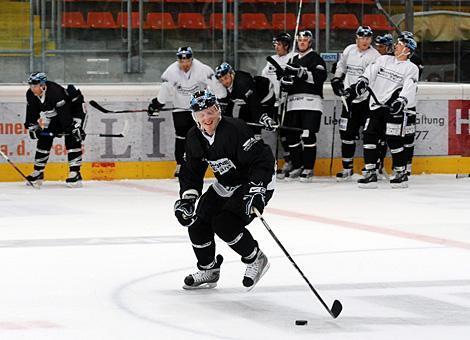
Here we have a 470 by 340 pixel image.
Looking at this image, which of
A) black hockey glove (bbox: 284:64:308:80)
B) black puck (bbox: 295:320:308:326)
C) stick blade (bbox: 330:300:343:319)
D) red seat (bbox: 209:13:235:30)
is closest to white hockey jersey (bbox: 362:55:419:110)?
black hockey glove (bbox: 284:64:308:80)

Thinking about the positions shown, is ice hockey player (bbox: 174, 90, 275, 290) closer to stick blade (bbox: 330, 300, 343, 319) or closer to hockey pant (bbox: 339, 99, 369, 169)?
stick blade (bbox: 330, 300, 343, 319)

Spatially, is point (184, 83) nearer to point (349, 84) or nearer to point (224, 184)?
point (349, 84)

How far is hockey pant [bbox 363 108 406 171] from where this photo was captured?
1112 cm

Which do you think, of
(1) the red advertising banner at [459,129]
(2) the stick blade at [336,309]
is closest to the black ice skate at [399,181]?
(1) the red advertising banner at [459,129]

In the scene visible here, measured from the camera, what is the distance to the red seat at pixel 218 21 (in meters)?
12.7

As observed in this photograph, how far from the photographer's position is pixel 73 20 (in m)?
12.3

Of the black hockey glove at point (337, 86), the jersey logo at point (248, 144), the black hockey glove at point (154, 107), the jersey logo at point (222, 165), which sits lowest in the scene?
the jersey logo at point (222, 165)

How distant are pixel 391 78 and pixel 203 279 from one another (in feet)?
19.1

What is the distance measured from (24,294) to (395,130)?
625 cm

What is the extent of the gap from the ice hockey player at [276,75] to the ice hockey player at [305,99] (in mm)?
138

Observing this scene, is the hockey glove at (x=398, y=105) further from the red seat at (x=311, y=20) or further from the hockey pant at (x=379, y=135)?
the red seat at (x=311, y=20)

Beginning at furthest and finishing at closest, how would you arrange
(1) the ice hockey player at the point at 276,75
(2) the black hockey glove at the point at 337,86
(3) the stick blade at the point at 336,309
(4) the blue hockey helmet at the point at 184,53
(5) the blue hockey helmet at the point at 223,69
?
(1) the ice hockey player at the point at 276,75
(2) the black hockey glove at the point at 337,86
(4) the blue hockey helmet at the point at 184,53
(5) the blue hockey helmet at the point at 223,69
(3) the stick blade at the point at 336,309

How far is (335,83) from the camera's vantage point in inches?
463

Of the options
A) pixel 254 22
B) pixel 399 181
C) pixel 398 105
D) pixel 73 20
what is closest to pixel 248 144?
pixel 398 105
